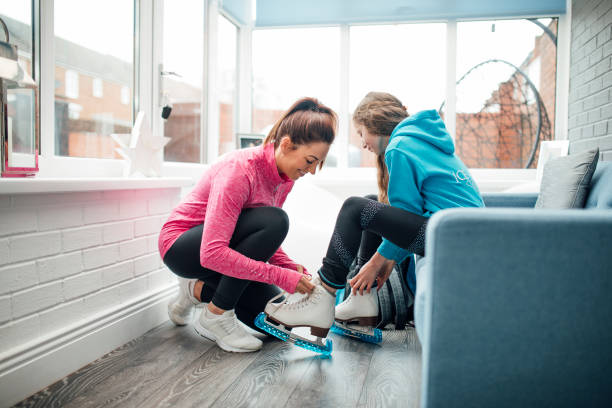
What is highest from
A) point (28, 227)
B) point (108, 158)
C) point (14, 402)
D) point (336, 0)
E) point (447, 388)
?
point (336, 0)

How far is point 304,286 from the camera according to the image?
139 centimetres

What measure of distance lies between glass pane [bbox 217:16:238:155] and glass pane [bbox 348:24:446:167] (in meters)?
1.02

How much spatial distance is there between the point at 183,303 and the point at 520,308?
1310mm

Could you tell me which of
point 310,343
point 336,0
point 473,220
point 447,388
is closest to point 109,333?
point 310,343

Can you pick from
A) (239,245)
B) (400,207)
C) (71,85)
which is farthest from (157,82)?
(400,207)

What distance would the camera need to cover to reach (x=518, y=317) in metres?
0.80

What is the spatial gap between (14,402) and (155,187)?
0.87 metres

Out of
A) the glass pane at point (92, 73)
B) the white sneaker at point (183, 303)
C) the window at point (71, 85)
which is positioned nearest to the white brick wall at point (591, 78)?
the white sneaker at point (183, 303)

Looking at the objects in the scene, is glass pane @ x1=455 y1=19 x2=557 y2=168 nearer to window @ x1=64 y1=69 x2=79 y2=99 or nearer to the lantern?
window @ x1=64 y1=69 x2=79 y2=99

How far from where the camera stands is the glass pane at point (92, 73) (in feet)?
5.45

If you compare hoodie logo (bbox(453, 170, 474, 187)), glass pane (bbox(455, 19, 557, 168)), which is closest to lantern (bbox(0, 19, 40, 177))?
hoodie logo (bbox(453, 170, 474, 187))

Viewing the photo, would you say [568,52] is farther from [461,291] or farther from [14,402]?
[14,402]

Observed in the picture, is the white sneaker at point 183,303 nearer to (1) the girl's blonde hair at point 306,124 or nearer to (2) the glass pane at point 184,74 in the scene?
(1) the girl's blonde hair at point 306,124

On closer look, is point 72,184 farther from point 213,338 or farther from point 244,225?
point 213,338
